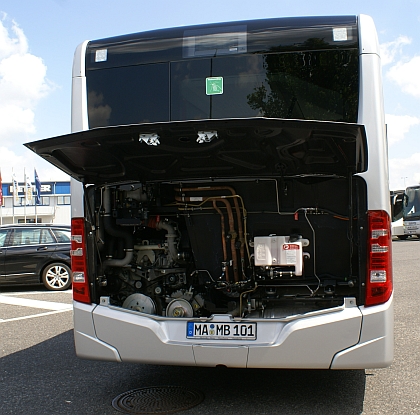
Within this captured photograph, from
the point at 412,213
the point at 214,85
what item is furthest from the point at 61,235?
the point at 412,213

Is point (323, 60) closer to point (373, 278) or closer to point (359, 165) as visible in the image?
point (359, 165)

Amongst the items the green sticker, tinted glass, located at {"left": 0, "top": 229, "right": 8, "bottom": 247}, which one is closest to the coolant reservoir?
the green sticker

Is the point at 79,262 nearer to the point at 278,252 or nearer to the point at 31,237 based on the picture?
the point at 278,252

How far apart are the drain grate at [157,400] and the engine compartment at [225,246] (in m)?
0.71

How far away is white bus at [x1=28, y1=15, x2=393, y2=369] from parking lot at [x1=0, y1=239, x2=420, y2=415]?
56 centimetres

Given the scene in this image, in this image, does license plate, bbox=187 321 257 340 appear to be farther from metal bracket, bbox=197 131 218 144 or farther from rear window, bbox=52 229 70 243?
rear window, bbox=52 229 70 243

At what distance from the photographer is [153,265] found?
547 cm

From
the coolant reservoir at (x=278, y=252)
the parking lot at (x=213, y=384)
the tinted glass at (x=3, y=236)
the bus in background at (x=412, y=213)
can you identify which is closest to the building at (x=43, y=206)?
the bus in background at (x=412, y=213)

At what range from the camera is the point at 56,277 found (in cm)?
1319

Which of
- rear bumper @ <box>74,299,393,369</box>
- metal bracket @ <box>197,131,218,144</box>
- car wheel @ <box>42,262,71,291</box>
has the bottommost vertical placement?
car wheel @ <box>42,262,71,291</box>

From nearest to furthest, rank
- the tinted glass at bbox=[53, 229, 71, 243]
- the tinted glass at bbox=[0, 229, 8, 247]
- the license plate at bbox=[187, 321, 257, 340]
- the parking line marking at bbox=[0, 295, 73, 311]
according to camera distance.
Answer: the license plate at bbox=[187, 321, 257, 340], the parking line marking at bbox=[0, 295, 73, 311], the tinted glass at bbox=[0, 229, 8, 247], the tinted glass at bbox=[53, 229, 71, 243]

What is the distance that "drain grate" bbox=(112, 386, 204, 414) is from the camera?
15.5ft

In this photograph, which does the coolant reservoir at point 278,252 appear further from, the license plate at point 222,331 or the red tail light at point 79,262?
the red tail light at point 79,262

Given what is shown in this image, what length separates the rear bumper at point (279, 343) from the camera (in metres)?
4.33
